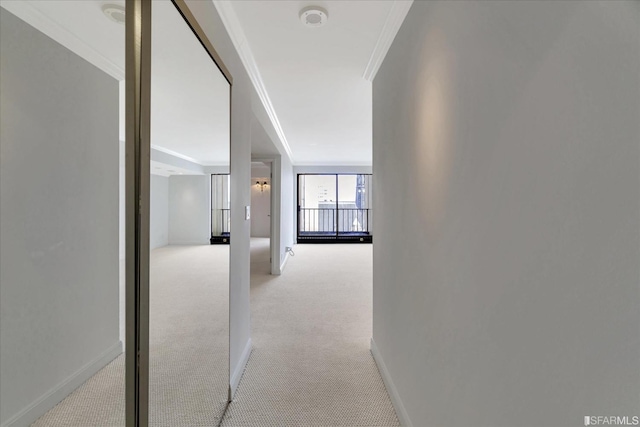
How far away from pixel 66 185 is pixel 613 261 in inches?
44.0

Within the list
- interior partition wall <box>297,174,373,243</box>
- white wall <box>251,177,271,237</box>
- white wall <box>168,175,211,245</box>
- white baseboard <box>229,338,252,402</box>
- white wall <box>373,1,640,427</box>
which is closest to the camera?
white wall <box>373,1,640,427</box>

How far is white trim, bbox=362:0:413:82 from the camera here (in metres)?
1.57

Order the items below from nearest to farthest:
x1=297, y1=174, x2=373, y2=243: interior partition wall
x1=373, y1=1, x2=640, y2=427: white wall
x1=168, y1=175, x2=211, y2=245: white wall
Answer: x1=373, y1=1, x2=640, y2=427: white wall → x1=168, y1=175, x2=211, y2=245: white wall → x1=297, y1=174, x2=373, y2=243: interior partition wall

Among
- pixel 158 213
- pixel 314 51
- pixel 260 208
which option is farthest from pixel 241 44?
pixel 260 208

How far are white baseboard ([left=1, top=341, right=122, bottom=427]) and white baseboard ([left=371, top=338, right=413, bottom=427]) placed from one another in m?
1.44

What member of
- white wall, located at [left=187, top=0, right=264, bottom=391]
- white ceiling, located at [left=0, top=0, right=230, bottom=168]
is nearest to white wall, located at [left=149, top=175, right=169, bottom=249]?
white ceiling, located at [left=0, top=0, right=230, bottom=168]

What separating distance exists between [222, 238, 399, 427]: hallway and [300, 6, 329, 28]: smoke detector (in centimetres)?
238

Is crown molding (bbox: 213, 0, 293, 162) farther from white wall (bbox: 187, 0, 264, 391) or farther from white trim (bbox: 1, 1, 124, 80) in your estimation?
white trim (bbox: 1, 1, 124, 80)

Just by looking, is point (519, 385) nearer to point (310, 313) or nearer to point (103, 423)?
point (103, 423)

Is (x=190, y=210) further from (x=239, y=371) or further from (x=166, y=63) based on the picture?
(x=239, y=371)

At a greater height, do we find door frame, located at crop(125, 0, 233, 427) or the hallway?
door frame, located at crop(125, 0, 233, 427)

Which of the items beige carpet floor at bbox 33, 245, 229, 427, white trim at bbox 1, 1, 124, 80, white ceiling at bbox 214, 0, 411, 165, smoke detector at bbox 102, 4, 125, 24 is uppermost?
white ceiling at bbox 214, 0, 411, 165

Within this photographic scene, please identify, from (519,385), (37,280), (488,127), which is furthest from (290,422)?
(488,127)

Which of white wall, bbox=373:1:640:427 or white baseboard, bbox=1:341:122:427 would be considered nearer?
white wall, bbox=373:1:640:427
